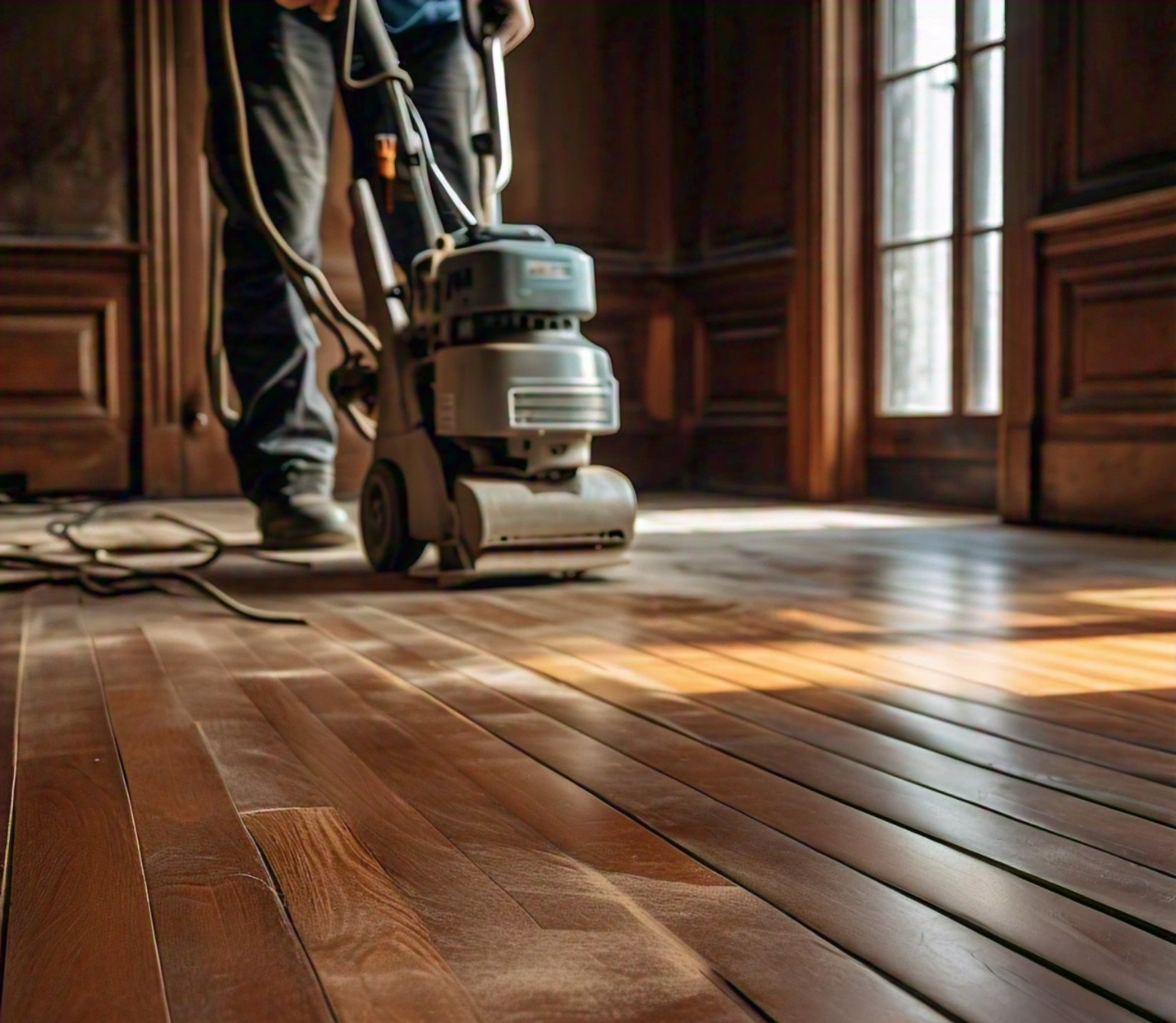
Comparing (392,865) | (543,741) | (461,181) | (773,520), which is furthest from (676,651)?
(773,520)

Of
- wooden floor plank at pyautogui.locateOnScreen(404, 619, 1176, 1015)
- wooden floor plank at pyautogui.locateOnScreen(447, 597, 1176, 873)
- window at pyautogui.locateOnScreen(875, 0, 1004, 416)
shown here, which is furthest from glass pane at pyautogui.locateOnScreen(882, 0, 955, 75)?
wooden floor plank at pyautogui.locateOnScreen(404, 619, 1176, 1015)

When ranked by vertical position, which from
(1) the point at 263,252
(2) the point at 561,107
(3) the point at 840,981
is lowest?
(3) the point at 840,981

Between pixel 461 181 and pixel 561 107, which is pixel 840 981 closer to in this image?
pixel 461 181

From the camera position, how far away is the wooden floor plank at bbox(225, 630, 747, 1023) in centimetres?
67

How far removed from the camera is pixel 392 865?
88 cm

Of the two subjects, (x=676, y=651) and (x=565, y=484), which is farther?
(x=565, y=484)

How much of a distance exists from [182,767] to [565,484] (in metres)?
1.18

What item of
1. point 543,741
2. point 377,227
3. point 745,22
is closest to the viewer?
point 543,741

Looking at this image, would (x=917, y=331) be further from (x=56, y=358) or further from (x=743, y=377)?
(x=56, y=358)

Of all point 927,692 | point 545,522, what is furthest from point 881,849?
point 545,522

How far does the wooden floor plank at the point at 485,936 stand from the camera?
0.67m

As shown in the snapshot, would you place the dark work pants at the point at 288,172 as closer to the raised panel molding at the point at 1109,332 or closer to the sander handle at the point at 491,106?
the sander handle at the point at 491,106

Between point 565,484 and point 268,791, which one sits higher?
point 565,484

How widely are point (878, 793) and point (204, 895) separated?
464mm
